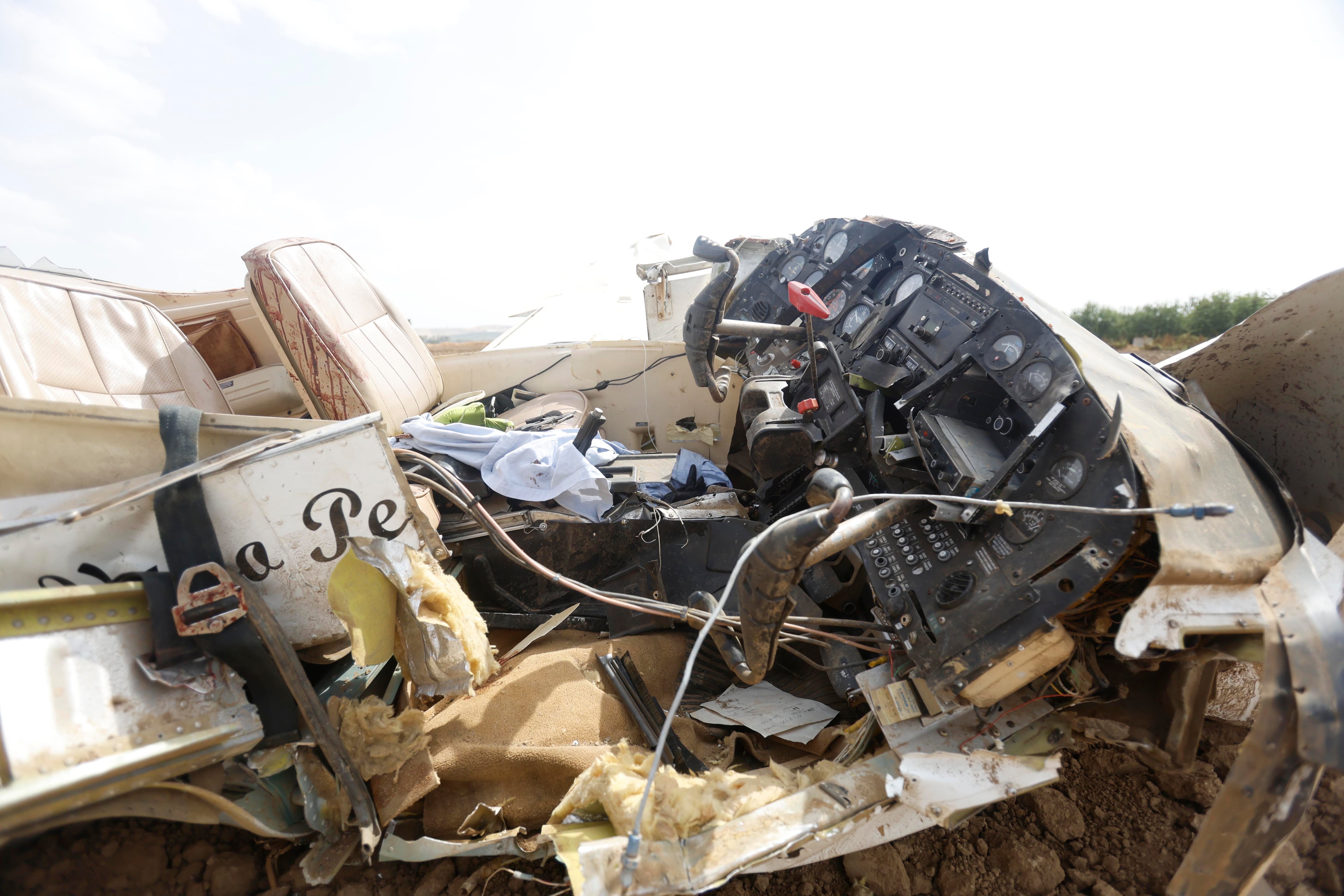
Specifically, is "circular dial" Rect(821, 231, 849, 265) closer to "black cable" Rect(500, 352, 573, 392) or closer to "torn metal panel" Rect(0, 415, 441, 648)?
"black cable" Rect(500, 352, 573, 392)

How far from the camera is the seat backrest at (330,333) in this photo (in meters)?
2.78

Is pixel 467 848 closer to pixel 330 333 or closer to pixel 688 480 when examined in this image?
pixel 688 480

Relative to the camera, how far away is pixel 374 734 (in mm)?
1783

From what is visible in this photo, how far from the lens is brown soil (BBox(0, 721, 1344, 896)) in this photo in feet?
5.29

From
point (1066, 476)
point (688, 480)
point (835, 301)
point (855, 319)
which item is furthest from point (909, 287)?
point (688, 480)

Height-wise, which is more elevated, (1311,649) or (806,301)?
(806,301)

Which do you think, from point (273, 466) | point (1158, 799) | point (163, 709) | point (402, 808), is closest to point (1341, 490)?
point (1158, 799)

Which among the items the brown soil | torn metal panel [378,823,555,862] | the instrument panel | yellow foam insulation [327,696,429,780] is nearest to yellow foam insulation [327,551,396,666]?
yellow foam insulation [327,696,429,780]

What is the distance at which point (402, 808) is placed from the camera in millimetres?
1771

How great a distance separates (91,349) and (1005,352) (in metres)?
3.40

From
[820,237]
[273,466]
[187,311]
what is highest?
[187,311]

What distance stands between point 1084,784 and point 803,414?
161 centimetres

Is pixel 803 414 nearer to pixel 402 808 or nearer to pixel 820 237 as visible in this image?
pixel 820 237

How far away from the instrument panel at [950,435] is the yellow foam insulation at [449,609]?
1.23 metres
